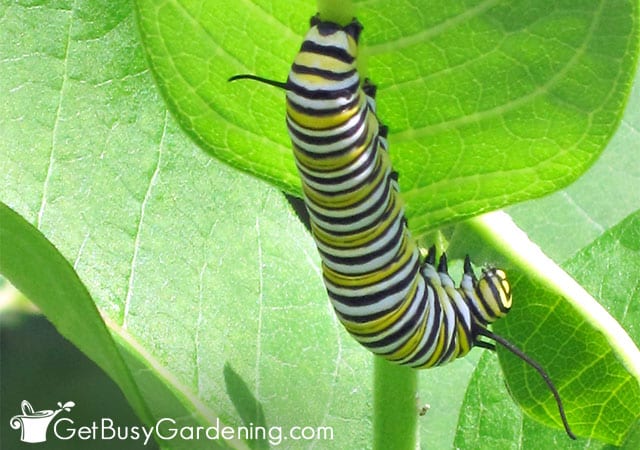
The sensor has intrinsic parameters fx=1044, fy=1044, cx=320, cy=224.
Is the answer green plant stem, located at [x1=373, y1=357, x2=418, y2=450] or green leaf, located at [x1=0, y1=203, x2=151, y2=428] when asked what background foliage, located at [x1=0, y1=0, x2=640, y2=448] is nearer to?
green leaf, located at [x1=0, y1=203, x2=151, y2=428]

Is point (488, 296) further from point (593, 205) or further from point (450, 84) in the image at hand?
point (593, 205)

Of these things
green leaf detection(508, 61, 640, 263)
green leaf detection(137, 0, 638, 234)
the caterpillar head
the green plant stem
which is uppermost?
green leaf detection(508, 61, 640, 263)

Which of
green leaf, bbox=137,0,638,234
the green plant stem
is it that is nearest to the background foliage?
green leaf, bbox=137,0,638,234

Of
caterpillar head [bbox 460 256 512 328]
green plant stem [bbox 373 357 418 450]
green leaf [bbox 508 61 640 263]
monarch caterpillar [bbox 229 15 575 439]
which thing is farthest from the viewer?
green leaf [bbox 508 61 640 263]

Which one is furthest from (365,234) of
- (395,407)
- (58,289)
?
(58,289)

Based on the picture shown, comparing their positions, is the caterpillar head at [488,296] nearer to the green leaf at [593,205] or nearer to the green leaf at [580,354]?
the green leaf at [580,354]

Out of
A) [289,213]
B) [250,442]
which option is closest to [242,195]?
[289,213]

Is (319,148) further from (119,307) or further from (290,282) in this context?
(290,282)
